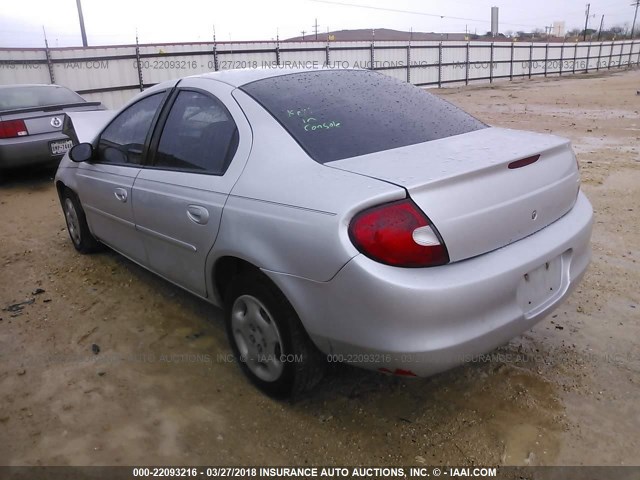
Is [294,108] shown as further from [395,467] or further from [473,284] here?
[395,467]

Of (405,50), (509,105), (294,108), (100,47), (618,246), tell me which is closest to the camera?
(294,108)

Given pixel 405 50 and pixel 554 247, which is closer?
pixel 554 247

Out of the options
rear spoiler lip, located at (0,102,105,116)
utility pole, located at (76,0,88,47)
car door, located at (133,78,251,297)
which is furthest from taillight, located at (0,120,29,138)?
utility pole, located at (76,0,88,47)

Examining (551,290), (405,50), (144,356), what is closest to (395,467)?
(551,290)

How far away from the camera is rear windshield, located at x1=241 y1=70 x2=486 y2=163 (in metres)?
2.42

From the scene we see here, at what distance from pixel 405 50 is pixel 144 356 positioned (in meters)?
21.9

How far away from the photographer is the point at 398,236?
6.19 ft

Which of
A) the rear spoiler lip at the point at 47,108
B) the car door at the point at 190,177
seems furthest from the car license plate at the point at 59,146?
the car door at the point at 190,177

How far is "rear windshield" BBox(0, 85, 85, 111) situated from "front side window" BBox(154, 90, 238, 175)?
524 cm

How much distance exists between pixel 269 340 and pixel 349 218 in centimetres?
81

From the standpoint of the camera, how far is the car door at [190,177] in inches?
99.7

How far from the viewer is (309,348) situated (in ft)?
7.45

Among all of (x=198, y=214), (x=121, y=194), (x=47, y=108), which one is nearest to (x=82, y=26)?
(x=47, y=108)

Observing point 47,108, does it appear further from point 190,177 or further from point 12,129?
point 190,177
